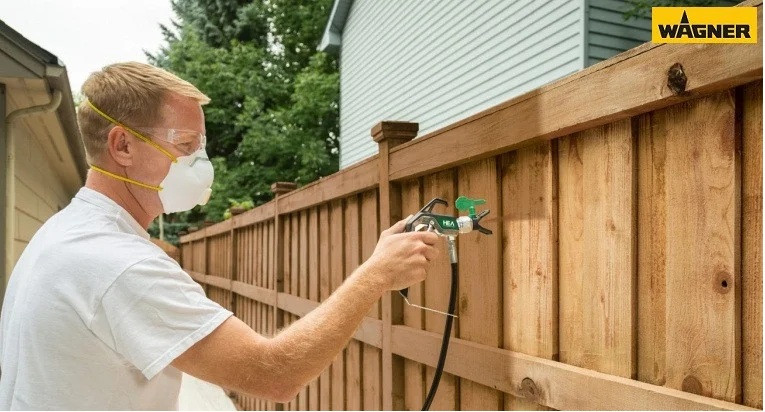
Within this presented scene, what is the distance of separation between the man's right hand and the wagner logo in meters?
0.73

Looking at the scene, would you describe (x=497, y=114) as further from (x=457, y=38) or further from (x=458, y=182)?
(x=457, y=38)

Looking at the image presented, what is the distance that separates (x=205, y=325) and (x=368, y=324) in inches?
69.5

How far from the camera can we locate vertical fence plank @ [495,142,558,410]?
5.98ft

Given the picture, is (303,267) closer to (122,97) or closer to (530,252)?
(530,252)

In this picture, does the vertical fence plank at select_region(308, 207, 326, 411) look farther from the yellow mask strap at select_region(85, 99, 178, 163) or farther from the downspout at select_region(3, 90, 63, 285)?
the yellow mask strap at select_region(85, 99, 178, 163)

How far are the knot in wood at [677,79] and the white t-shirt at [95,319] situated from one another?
110 centimetres

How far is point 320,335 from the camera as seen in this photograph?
151cm

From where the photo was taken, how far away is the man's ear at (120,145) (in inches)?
65.6

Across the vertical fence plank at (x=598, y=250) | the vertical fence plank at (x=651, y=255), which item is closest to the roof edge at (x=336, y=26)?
the vertical fence plank at (x=598, y=250)

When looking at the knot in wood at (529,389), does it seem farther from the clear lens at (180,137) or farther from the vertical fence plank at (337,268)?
the vertical fence plank at (337,268)

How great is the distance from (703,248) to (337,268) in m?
2.42

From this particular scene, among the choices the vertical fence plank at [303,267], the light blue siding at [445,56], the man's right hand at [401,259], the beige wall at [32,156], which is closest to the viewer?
the man's right hand at [401,259]

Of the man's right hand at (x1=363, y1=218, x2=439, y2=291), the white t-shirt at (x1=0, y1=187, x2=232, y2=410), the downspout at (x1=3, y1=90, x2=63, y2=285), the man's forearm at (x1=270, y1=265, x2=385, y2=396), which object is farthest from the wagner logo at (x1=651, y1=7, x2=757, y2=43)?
the downspout at (x1=3, y1=90, x2=63, y2=285)

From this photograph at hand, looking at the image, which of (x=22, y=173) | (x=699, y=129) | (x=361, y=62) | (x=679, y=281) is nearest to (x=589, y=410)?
(x=679, y=281)
